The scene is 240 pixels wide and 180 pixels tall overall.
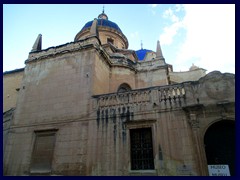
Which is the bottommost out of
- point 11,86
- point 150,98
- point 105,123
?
point 105,123

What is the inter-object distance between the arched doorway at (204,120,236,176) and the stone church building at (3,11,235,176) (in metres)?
0.04

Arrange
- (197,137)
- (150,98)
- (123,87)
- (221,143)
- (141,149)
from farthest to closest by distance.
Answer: (123,87), (150,98), (141,149), (221,143), (197,137)

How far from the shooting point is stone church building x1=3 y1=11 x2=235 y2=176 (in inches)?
354

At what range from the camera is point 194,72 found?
102 feet

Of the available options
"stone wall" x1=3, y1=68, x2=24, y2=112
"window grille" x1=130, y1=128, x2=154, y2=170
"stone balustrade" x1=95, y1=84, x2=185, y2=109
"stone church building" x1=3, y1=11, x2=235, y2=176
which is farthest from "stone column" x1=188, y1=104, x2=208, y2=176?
"stone wall" x1=3, y1=68, x2=24, y2=112

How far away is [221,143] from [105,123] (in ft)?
17.9

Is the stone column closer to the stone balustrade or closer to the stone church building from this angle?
the stone church building

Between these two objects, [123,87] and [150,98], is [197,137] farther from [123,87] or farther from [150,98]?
[123,87]

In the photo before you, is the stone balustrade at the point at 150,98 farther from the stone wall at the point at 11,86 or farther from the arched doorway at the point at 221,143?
the stone wall at the point at 11,86

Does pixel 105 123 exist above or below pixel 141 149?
above

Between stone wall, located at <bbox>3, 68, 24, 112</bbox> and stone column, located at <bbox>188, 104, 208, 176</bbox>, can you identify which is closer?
stone column, located at <bbox>188, 104, 208, 176</bbox>

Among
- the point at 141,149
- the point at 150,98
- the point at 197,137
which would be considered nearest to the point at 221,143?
the point at 197,137

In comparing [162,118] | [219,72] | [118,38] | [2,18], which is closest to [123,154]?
[162,118]

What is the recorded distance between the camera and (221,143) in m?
9.04
